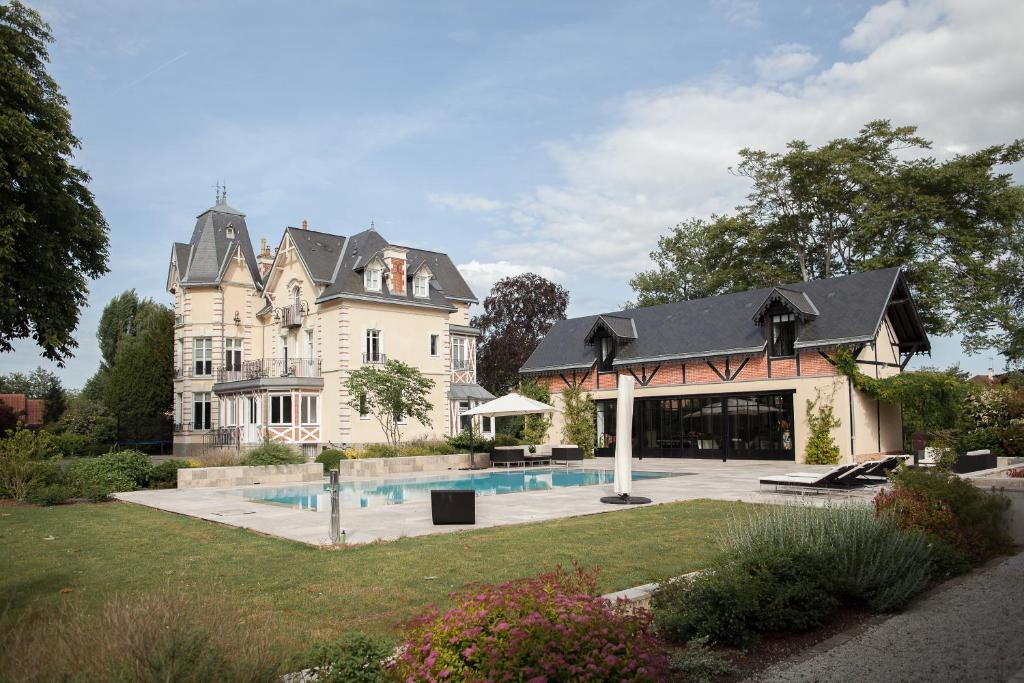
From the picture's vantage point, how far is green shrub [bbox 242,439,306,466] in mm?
21422

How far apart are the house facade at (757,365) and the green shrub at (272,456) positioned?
52.4 feet

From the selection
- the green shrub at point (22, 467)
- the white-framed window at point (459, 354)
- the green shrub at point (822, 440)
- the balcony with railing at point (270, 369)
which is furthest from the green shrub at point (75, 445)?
the green shrub at point (822, 440)

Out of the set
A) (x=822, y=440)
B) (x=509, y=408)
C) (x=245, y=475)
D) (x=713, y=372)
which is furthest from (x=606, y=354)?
(x=245, y=475)

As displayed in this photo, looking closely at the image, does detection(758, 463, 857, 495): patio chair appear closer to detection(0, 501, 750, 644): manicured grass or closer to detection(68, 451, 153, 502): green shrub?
detection(0, 501, 750, 644): manicured grass

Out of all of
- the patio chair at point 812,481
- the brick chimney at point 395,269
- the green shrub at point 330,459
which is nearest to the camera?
the patio chair at point 812,481

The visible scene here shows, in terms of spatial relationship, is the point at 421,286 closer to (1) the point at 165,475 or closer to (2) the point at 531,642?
(1) the point at 165,475

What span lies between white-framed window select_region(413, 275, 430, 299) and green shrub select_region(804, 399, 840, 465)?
62.4 ft

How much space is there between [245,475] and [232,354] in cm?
2049

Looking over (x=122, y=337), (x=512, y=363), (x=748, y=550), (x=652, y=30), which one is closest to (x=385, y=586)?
(x=748, y=550)

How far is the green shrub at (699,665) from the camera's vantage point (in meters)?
4.79

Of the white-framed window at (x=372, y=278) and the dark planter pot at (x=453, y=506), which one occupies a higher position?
the white-framed window at (x=372, y=278)

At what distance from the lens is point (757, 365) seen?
28.6m

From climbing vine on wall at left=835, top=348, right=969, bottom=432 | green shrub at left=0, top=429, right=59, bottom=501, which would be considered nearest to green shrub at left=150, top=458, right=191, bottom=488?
green shrub at left=0, top=429, right=59, bottom=501

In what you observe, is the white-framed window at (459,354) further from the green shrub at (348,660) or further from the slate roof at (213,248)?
the green shrub at (348,660)
